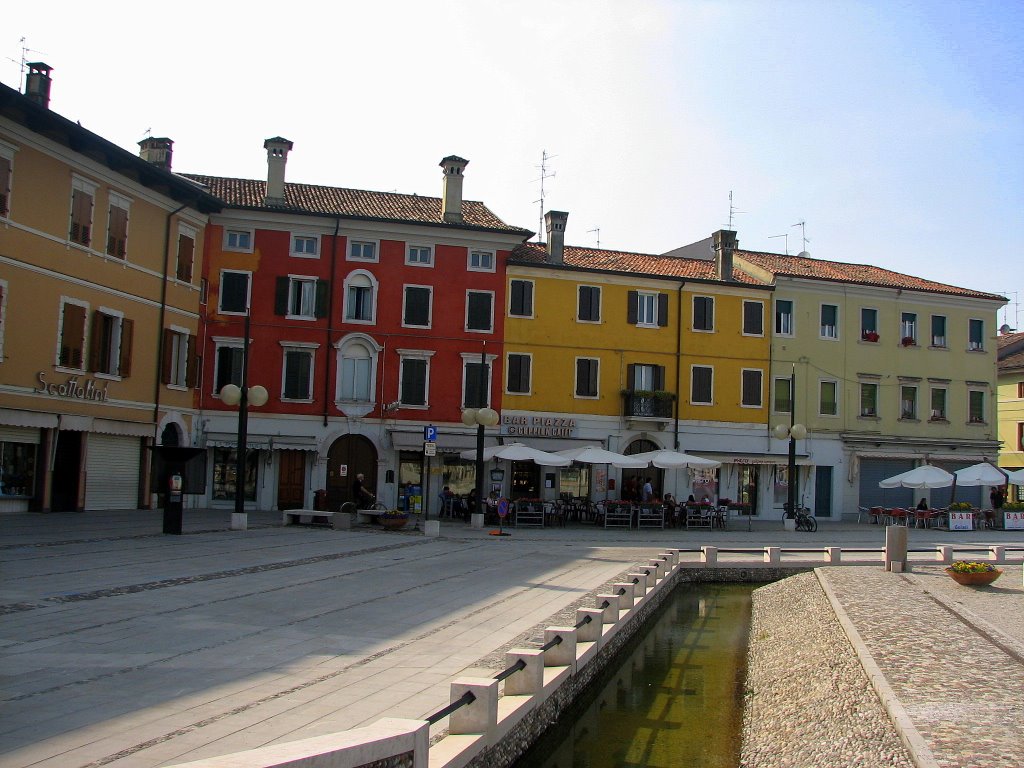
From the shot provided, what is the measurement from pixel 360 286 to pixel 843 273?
2207cm

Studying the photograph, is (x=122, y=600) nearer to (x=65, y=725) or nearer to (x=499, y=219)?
(x=65, y=725)

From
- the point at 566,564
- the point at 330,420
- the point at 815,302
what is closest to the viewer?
the point at 566,564

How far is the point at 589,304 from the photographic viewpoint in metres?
39.0

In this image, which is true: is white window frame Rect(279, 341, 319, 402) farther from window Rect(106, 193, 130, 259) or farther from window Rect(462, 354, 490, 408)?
window Rect(106, 193, 130, 259)

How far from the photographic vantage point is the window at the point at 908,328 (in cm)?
4331

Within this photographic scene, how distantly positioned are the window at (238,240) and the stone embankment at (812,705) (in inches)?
976

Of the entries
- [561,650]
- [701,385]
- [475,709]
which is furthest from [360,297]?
[475,709]

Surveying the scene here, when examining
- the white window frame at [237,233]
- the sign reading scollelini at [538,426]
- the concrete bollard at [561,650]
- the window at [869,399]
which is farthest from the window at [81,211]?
the window at [869,399]

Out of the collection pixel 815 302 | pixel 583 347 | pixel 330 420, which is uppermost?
pixel 815 302

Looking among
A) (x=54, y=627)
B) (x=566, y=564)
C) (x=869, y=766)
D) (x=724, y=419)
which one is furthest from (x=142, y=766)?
(x=724, y=419)

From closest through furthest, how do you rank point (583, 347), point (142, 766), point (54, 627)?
point (142, 766), point (54, 627), point (583, 347)

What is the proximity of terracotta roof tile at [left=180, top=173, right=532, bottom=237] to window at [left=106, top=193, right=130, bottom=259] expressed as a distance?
5615 mm

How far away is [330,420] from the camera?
118ft

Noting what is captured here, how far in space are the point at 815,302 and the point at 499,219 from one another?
13932mm
